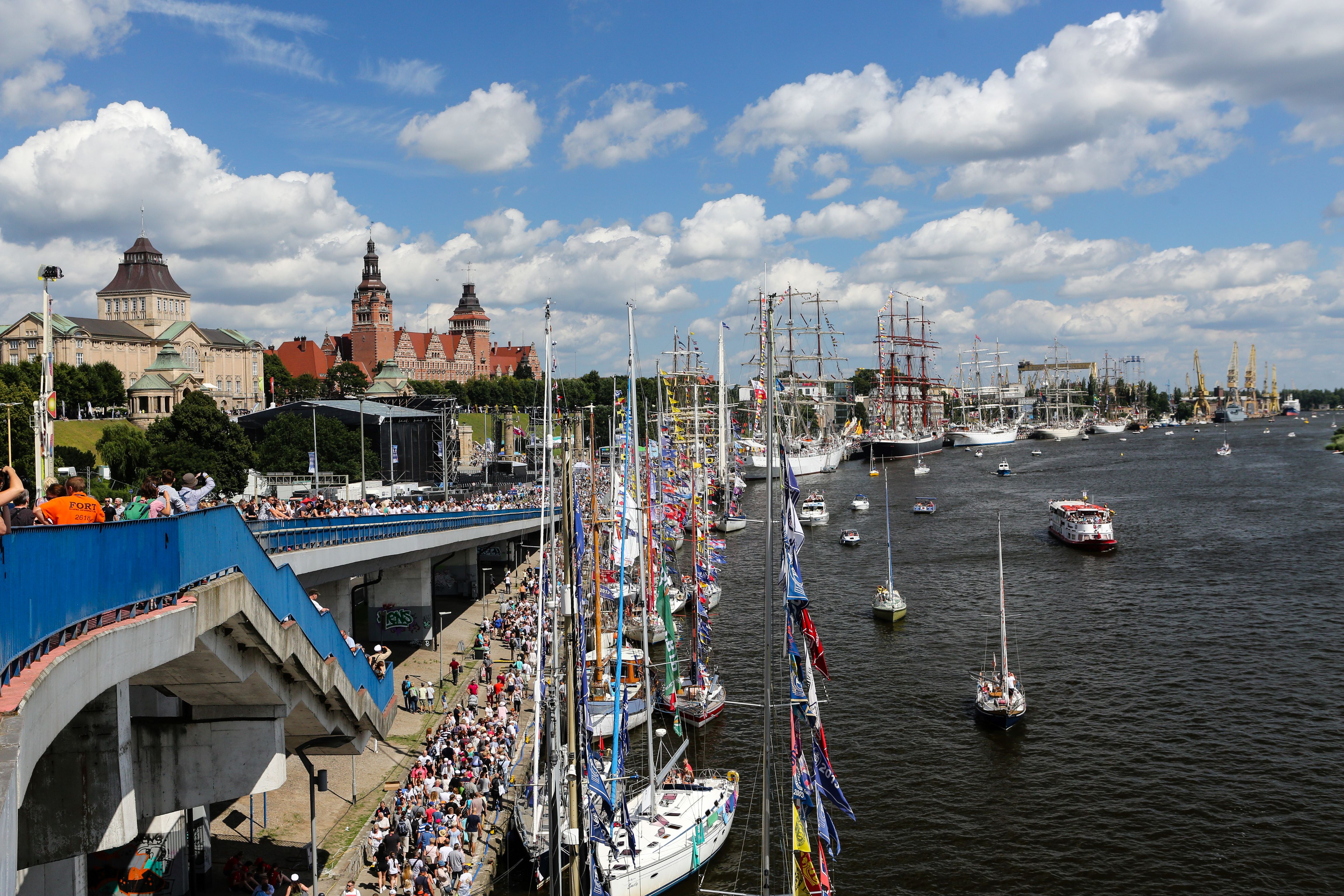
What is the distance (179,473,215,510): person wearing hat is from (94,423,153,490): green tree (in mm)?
59541

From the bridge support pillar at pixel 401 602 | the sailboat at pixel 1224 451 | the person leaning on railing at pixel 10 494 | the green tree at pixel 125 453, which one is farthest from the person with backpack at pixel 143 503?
the sailboat at pixel 1224 451

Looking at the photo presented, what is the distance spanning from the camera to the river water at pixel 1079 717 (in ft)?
76.9

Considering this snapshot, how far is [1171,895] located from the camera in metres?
21.8

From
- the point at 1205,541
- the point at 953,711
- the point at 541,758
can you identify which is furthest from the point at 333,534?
the point at 1205,541

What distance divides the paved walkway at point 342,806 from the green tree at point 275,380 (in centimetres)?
12451

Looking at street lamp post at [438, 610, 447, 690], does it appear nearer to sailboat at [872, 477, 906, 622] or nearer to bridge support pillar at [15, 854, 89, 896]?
sailboat at [872, 477, 906, 622]

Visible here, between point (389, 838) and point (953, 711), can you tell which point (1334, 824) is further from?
point (389, 838)

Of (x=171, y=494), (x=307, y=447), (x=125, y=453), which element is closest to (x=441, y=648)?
(x=171, y=494)

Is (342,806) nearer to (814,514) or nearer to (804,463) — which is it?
(814,514)

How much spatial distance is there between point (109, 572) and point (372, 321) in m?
191

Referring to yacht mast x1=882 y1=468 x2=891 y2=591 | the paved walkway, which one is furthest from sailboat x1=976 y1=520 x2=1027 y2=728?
the paved walkway

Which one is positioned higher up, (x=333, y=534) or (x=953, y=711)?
(x=333, y=534)

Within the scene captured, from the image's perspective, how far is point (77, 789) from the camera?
1069 cm

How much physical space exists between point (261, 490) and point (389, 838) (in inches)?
1699
